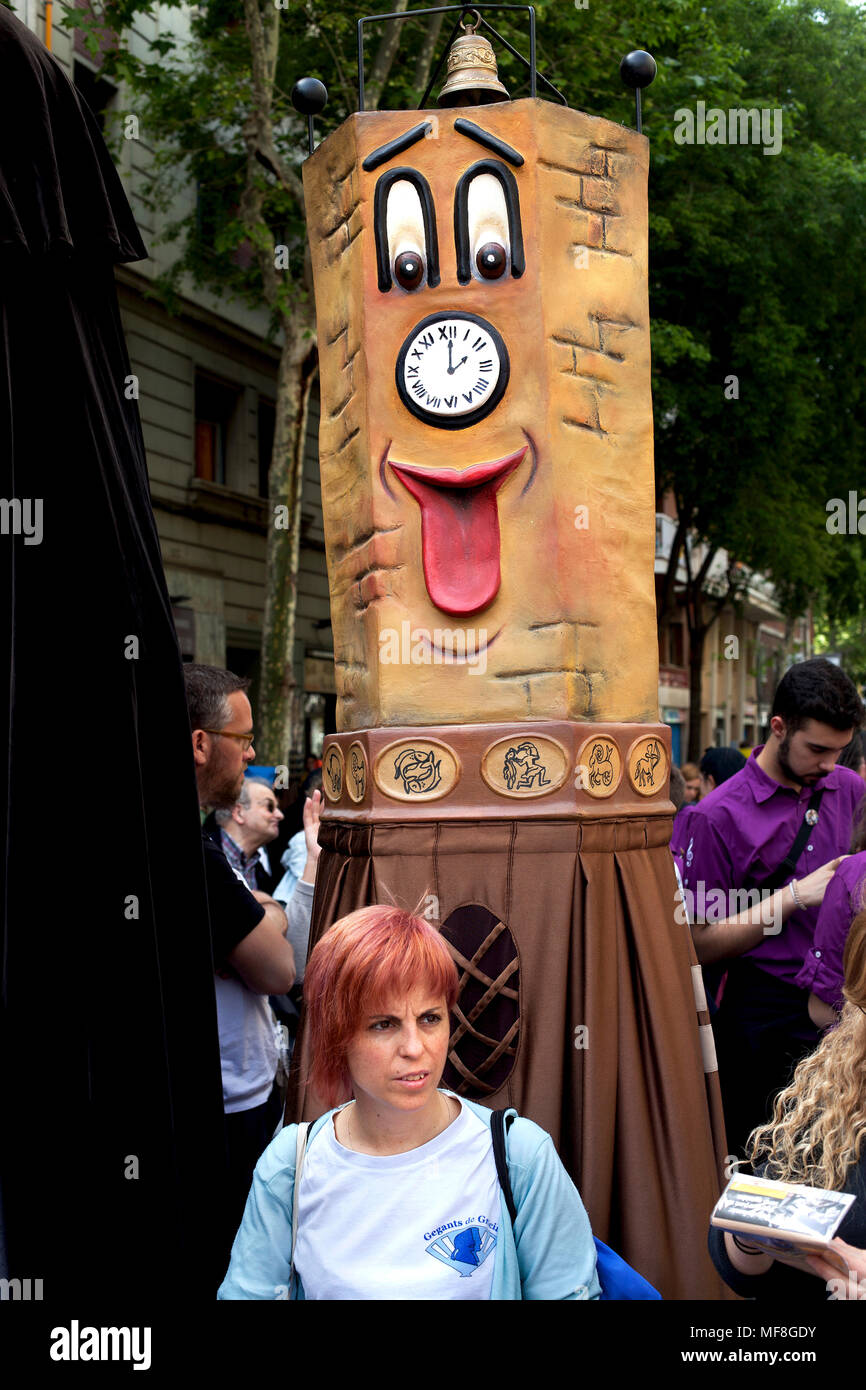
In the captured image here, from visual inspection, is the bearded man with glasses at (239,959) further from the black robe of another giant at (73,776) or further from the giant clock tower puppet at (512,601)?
the black robe of another giant at (73,776)

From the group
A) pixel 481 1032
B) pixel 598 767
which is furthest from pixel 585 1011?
pixel 598 767

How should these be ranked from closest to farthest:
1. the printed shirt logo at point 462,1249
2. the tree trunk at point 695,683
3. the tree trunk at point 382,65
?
the printed shirt logo at point 462,1249 < the tree trunk at point 382,65 < the tree trunk at point 695,683

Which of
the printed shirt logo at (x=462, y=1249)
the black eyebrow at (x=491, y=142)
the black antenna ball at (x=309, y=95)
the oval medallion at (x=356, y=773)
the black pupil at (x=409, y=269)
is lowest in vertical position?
the printed shirt logo at (x=462, y=1249)

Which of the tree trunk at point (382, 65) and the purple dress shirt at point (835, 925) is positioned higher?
the tree trunk at point (382, 65)

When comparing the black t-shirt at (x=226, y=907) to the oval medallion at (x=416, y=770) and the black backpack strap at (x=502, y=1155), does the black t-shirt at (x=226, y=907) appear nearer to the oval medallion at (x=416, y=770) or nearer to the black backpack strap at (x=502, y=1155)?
the oval medallion at (x=416, y=770)

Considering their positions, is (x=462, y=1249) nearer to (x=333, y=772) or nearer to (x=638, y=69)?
(x=333, y=772)

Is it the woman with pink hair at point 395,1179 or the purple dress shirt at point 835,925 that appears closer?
the woman with pink hair at point 395,1179

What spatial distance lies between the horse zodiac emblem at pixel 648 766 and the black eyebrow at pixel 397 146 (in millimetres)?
1718

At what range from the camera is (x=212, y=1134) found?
7.14ft

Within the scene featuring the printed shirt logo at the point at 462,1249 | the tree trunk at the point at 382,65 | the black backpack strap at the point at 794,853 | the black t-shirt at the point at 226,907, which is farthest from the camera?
the tree trunk at the point at 382,65

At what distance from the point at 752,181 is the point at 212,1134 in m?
14.8

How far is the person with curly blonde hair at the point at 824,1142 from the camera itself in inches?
→ 76.6

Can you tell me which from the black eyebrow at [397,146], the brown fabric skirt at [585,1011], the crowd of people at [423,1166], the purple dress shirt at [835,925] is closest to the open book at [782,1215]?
the crowd of people at [423,1166]
